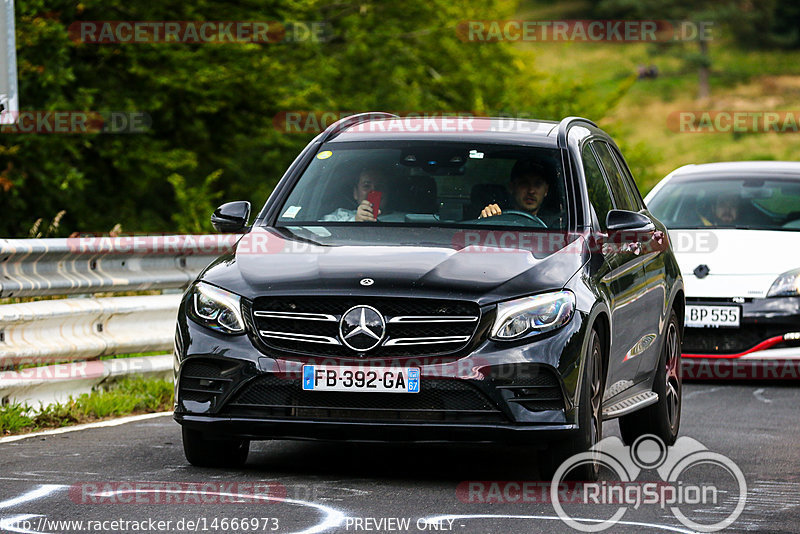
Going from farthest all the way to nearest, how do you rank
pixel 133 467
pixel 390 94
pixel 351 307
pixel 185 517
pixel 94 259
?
1. pixel 390 94
2. pixel 94 259
3. pixel 133 467
4. pixel 351 307
5. pixel 185 517

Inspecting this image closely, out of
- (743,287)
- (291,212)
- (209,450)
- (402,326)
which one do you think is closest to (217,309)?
(209,450)

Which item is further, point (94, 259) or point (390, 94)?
point (390, 94)

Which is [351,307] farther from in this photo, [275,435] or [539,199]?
[539,199]

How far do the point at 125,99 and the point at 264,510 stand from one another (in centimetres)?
2317

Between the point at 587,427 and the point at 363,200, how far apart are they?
1.85 m

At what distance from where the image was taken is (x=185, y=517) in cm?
611

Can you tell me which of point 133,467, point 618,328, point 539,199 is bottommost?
point 133,467

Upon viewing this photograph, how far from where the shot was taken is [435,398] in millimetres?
6887

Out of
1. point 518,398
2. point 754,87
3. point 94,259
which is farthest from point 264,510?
point 754,87

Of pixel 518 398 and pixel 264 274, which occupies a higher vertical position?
pixel 264 274

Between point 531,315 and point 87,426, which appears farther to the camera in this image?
point 87,426

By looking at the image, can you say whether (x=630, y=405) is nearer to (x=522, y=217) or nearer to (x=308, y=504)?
(x=522, y=217)

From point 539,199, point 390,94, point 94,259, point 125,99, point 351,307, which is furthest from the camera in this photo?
point 390,94

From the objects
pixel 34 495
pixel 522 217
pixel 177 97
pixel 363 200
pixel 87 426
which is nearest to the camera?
pixel 34 495
